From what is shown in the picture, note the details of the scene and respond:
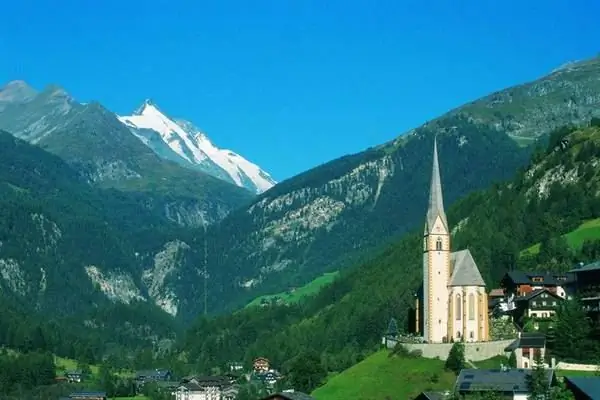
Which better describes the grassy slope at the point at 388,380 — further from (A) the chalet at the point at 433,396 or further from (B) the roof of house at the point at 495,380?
(A) the chalet at the point at 433,396

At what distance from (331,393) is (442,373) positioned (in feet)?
51.1

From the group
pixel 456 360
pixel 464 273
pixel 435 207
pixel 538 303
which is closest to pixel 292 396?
pixel 456 360

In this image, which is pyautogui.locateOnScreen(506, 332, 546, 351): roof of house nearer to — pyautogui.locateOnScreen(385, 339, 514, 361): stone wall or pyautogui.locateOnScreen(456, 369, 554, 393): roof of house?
pyautogui.locateOnScreen(385, 339, 514, 361): stone wall

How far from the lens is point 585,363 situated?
445 feet

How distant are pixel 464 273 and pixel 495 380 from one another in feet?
125

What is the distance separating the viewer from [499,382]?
12344 centimetres

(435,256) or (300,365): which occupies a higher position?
(435,256)

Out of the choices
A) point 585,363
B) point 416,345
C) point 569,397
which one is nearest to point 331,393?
point 416,345

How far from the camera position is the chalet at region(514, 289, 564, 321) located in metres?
168

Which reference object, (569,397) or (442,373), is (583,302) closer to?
(442,373)

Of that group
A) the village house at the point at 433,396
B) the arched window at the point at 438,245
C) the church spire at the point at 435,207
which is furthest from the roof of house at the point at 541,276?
the village house at the point at 433,396

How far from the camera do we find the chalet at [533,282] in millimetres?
176725

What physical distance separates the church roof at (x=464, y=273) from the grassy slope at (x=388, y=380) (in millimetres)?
13454

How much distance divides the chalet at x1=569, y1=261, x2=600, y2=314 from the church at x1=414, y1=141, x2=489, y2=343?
12619mm
